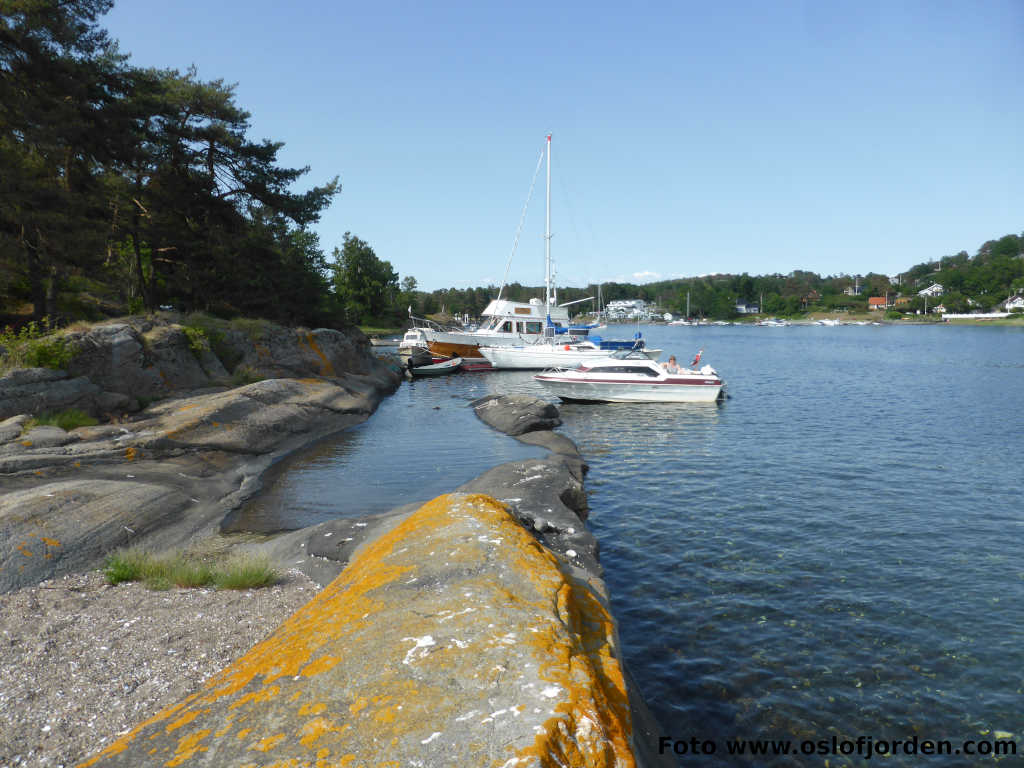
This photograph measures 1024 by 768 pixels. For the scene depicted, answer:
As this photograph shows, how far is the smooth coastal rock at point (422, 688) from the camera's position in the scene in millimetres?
2664

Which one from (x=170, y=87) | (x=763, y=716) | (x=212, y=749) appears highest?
(x=170, y=87)

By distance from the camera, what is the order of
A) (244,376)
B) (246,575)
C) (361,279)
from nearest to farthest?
(246,575), (244,376), (361,279)

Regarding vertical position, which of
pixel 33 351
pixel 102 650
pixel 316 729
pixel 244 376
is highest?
pixel 33 351

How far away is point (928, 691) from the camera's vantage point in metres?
6.17

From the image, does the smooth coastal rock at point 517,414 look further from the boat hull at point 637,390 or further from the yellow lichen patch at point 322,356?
the yellow lichen patch at point 322,356

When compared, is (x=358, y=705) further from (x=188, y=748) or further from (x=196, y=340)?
(x=196, y=340)

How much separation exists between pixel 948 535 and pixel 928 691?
565 centimetres

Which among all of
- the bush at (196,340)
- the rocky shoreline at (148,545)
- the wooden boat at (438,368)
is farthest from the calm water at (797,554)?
the wooden boat at (438,368)

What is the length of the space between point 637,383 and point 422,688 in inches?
1017

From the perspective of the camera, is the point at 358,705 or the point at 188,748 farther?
the point at 358,705

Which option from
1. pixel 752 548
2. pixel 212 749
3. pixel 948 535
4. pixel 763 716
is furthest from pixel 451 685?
pixel 948 535

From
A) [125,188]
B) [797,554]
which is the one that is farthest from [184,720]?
[125,188]

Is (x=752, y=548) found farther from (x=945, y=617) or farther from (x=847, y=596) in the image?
(x=945, y=617)

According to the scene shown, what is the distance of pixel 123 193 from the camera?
76.8 ft
